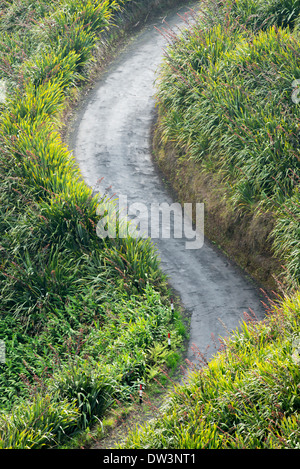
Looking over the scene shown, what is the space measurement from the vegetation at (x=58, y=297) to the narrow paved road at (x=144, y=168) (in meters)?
0.56

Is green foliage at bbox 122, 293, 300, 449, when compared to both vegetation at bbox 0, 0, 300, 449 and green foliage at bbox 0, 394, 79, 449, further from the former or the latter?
green foliage at bbox 0, 394, 79, 449

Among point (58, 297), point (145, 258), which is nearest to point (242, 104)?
point (145, 258)

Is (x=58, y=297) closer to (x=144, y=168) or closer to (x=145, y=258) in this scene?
(x=145, y=258)

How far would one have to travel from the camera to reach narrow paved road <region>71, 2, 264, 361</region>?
8984 millimetres

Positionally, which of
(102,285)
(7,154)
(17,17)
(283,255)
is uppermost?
(17,17)

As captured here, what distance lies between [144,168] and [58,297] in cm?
450

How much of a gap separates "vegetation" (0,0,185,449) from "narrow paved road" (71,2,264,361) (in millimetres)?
563

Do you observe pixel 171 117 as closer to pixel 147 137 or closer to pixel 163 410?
pixel 147 137

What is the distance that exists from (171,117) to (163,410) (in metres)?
7.60

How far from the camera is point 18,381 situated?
27.7 feet

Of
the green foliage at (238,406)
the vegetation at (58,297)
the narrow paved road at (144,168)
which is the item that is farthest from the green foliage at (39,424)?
the narrow paved road at (144,168)

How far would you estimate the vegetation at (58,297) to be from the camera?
23.6ft

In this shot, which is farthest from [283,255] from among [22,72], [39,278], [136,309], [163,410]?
[22,72]
